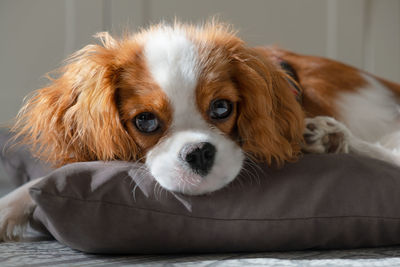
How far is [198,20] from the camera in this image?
298 cm

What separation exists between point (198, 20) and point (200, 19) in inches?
0.7

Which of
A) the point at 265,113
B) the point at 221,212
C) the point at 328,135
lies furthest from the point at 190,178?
the point at 328,135

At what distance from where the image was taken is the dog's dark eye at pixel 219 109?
142cm

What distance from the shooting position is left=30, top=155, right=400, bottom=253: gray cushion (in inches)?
48.4

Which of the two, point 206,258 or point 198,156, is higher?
point 198,156

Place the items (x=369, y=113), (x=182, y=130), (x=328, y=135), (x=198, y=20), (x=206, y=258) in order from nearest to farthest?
(x=206, y=258) → (x=182, y=130) → (x=328, y=135) → (x=369, y=113) → (x=198, y=20)

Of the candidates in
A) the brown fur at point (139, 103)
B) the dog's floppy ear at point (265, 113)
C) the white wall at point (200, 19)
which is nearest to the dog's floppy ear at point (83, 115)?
the brown fur at point (139, 103)

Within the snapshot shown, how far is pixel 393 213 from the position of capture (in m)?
1.30

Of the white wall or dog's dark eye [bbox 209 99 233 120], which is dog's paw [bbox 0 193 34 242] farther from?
the white wall

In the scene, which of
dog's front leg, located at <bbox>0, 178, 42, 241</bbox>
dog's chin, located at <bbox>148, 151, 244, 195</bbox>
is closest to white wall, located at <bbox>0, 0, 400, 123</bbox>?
dog's front leg, located at <bbox>0, 178, 42, 241</bbox>

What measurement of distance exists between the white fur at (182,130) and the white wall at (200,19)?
1376mm

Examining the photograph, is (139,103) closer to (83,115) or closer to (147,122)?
(147,122)

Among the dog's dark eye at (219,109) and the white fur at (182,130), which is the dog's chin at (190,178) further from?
the dog's dark eye at (219,109)

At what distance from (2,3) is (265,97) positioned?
68.9 inches
